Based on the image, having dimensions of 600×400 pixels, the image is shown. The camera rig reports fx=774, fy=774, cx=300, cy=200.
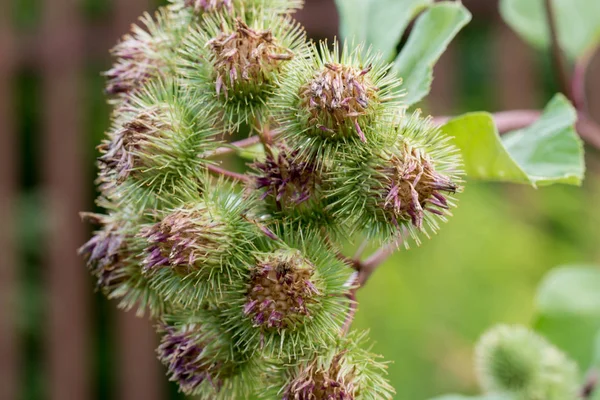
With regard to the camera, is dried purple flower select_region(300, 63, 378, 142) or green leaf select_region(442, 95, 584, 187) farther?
green leaf select_region(442, 95, 584, 187)

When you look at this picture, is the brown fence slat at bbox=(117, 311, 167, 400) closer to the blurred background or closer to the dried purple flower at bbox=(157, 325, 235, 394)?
the blurred background

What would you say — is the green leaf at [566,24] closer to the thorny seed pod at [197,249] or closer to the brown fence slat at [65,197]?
the thorny seed pod at [197,249]

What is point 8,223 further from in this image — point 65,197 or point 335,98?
point 335,98

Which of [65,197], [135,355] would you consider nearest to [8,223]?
[65,197]

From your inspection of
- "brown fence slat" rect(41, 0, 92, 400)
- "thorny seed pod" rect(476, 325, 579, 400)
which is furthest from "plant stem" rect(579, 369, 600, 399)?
"brown fence slat" rect(41, 0, 92, 400)

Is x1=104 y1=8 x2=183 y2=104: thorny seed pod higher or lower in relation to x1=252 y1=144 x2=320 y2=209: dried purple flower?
higher
